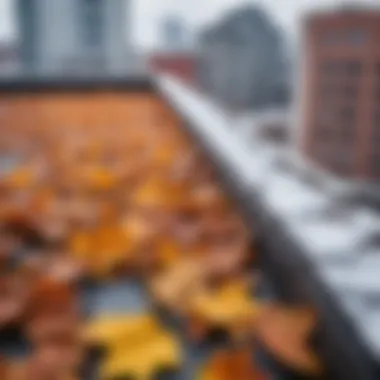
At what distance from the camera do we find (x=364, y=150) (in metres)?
67.6

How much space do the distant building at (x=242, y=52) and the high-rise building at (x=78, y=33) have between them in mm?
39699

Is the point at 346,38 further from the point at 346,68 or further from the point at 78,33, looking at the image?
the point at 78,33

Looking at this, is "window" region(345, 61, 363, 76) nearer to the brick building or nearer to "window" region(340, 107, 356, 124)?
the brick building

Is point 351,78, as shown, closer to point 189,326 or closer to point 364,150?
point 364,150

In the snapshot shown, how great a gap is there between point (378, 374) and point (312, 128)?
73.0 m

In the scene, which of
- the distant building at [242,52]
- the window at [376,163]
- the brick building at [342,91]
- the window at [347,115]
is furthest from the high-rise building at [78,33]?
the window at [347,115]

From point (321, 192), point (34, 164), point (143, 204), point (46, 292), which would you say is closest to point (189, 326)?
point (46, 292)

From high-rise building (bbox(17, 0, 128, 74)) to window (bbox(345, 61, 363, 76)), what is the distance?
5603cm

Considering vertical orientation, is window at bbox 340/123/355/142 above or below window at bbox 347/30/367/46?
below

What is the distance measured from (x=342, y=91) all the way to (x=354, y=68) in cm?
255

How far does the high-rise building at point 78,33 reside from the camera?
57.1 feet

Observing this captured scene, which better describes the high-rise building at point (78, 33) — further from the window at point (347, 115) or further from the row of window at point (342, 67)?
the row of window at point (342, 67)

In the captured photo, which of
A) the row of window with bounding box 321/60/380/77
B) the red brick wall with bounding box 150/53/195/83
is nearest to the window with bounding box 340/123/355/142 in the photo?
the row of window with bounding box 321/60/380/77

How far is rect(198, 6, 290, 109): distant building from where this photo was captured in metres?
59.6
